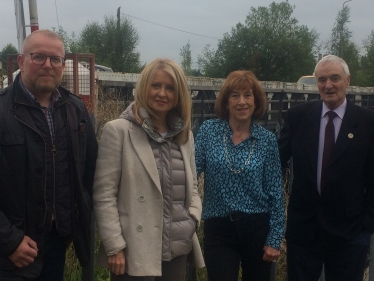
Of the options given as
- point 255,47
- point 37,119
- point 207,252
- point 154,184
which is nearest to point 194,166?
point 154,184

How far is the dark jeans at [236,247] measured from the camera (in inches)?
119

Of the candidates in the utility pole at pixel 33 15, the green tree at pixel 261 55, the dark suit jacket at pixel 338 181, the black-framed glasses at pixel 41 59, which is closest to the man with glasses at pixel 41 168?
the black-framed glasses at pixel 41 59

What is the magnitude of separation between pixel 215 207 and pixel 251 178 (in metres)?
0.28

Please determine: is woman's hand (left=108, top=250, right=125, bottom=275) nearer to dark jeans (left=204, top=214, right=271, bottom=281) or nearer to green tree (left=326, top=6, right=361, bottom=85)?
dark jeans (left=204, top=214, right=271, bottom=281)

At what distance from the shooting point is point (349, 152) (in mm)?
3084

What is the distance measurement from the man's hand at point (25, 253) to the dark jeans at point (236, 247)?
111 cm

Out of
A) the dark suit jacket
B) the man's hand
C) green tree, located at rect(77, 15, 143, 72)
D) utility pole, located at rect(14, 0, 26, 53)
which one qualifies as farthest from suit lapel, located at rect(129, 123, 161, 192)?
green tree, located at rect(77, 15, 143, 72)

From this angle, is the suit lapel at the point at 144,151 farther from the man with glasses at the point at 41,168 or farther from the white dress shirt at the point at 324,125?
the white dress shirt at the point at 324,125

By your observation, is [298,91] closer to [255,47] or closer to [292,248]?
[292,248]

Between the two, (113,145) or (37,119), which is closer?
(37,119)

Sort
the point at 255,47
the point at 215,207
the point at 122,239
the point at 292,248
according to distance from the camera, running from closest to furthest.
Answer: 1. the point at 122,239
2. the point at 215,207
3. the point at 292,248
4. the point at 255,47

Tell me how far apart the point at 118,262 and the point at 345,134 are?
1550mm

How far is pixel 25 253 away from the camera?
7.71ft

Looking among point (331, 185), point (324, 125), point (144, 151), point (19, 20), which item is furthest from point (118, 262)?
point (19, 20)
